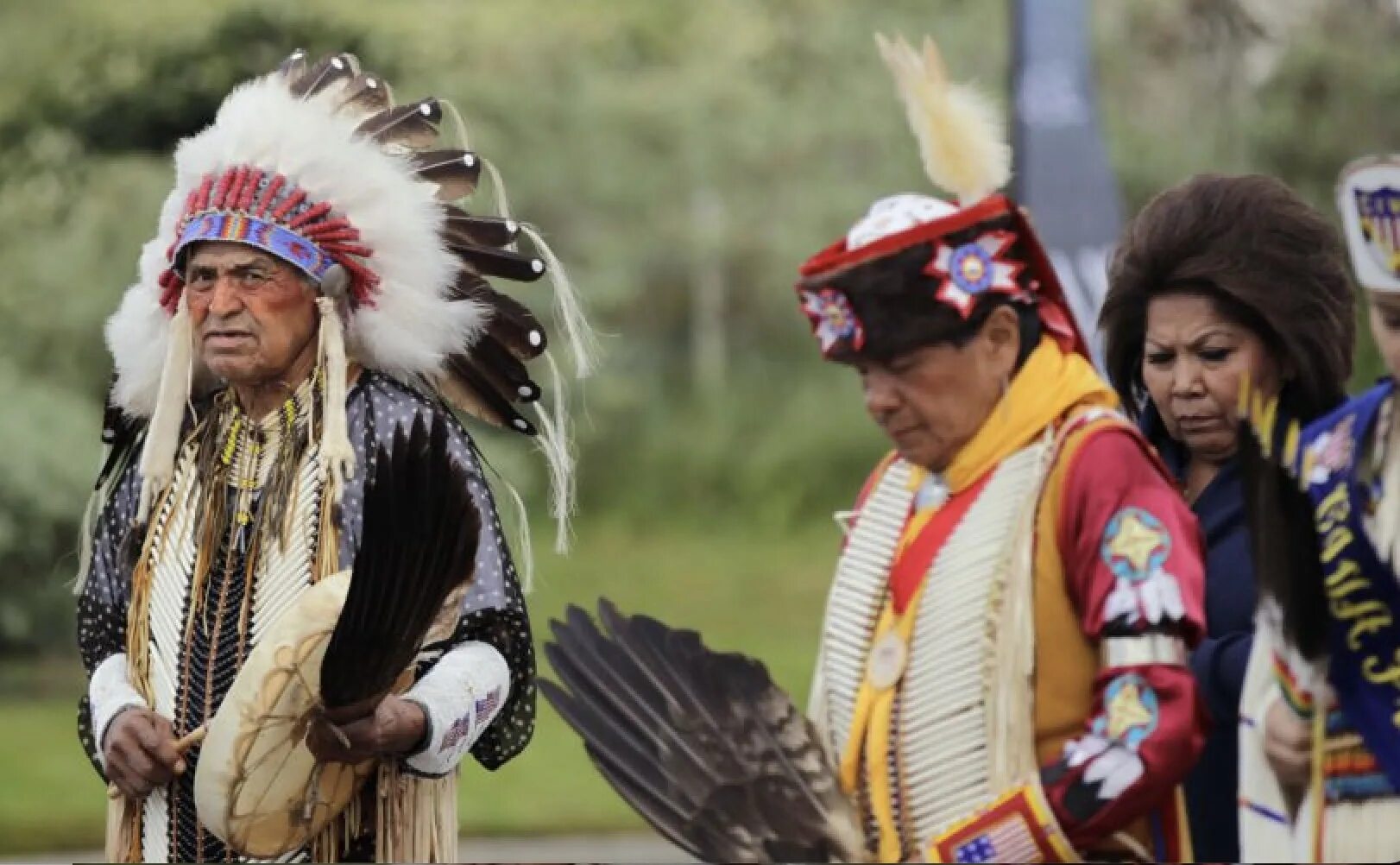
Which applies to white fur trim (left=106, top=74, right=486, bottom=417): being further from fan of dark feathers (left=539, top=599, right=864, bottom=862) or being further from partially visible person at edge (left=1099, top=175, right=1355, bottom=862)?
partially visible person at edge (left=1099, top=175, right=1355, bottom=862)

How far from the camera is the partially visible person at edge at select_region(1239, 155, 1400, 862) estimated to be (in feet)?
10.0

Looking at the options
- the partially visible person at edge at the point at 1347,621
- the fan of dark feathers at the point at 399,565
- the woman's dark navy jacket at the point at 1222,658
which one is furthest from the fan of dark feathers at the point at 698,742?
the woman's dark navy jacket at the point at 1222,658

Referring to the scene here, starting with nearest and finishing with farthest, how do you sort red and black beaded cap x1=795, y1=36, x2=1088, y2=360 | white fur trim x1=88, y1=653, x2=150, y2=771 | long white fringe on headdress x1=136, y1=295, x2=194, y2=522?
1. red and black beaded cap x1=795, y1=36, x2=1088, y2=360
2. white fur trim x1=88, y1=653, x2=150, y2=771
3. long white fringe on headdress x1=136, y1=295, x2=194, y2=522

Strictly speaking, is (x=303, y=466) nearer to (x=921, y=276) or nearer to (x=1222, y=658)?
(x=921, y=276)

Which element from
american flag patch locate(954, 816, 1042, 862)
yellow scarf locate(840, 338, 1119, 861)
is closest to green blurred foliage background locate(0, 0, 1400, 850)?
yellow scarf locate(840, 338, 1119, 861)

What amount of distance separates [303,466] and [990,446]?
1.23 meters

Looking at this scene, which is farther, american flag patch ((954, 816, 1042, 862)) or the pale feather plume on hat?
the pale feather plume on hat

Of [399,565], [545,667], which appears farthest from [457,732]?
[545,667]

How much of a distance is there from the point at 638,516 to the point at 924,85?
7.50 metres

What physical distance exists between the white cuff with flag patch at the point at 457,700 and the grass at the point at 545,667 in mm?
4936

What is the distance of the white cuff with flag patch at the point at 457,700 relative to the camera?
3.74m

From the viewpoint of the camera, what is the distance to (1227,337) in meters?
3.69

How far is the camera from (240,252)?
3.94 m

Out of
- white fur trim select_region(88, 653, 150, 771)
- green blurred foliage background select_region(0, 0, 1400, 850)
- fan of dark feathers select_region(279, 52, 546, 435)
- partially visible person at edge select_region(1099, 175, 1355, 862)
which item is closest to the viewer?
partially visible person at edge select_region(1099, 175, 1355, 862)
